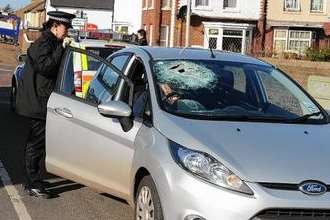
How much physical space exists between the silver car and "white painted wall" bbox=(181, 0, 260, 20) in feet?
121

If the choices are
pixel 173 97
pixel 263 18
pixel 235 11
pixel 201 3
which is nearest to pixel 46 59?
pixel 173 97

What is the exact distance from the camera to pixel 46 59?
6613 millimetres

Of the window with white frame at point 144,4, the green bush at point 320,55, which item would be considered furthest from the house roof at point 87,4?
the green bush at point 320,55

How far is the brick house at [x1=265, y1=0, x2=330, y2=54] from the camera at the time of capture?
4419cm

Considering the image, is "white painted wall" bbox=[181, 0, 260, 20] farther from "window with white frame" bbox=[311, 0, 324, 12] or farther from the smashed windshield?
Answer: the smashed windshield

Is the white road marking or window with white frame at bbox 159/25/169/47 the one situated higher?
window with white frame at bbox 159/25/169/47

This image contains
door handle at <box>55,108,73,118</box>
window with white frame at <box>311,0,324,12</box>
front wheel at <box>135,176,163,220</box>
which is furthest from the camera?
window with white frame at <box>311,0,324,12</box>

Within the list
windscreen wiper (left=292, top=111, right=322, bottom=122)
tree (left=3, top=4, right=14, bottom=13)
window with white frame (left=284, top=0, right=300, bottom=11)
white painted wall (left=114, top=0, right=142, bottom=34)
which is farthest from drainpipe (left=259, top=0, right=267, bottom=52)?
tree (left=3, top=4, right=14, bottom=13)

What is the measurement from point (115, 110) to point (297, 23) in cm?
4047

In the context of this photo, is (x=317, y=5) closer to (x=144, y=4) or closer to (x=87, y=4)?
(x=144, y=4)

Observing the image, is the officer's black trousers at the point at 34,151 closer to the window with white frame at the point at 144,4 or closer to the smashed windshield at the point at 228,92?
the smashed windshield at the point at 228,92

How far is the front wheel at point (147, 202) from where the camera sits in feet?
15.4

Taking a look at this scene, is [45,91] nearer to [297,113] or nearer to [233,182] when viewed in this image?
[297,113]

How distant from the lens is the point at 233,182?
4.34 meters
